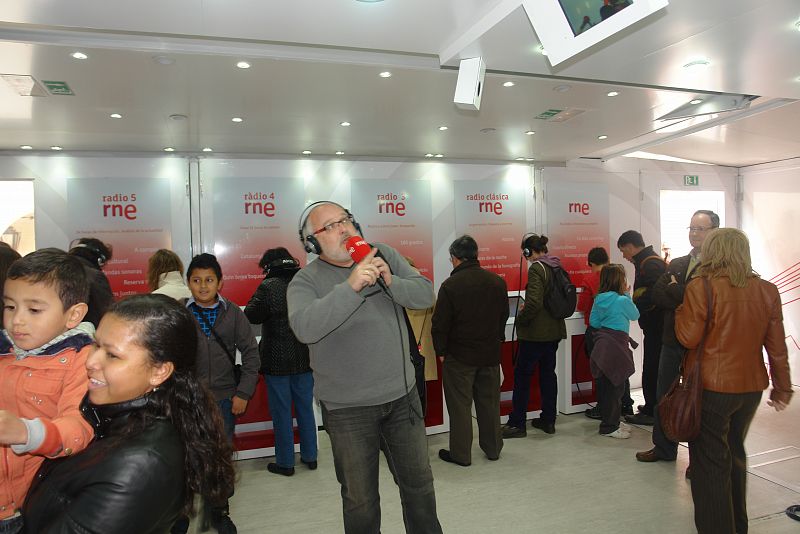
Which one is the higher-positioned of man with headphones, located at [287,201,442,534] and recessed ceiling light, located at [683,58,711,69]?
recessed ceiling light, located at [683,58,711,69]

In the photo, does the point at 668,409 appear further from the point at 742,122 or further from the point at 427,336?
the point at 742,122

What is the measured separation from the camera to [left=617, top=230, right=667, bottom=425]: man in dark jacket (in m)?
4.54

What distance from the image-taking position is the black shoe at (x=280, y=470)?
3893 millimetres

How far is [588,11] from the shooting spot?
1.89 meters

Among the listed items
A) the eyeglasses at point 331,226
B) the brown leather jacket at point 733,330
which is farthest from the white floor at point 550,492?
the eyeglasses at point 331,226

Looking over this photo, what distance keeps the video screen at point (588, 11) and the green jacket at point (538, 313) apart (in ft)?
9.01

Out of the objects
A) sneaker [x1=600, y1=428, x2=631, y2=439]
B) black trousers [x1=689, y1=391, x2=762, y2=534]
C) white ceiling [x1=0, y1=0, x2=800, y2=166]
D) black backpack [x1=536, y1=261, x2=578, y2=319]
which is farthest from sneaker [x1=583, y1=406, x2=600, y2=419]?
white ceiling [x1=0, y1=0, x2=800, y2=166]

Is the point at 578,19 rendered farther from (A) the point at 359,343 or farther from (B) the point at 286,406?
(B) the point at 286,406

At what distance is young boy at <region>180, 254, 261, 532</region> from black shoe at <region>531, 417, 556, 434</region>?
2691 millimetres

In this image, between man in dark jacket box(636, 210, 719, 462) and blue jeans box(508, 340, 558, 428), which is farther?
blue jeans box(508, 340, 558, 428)

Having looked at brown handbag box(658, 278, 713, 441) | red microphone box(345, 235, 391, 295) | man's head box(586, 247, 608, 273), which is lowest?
brown handbag box(658, 278, 713, 441)

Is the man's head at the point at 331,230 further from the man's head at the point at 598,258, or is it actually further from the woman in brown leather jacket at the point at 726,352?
the man's head at the point at 598,258

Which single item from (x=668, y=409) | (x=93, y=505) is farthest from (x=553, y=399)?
(x=93, y=505)

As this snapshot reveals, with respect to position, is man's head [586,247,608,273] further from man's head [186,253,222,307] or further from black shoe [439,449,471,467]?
man's head [186,253,222,307]
